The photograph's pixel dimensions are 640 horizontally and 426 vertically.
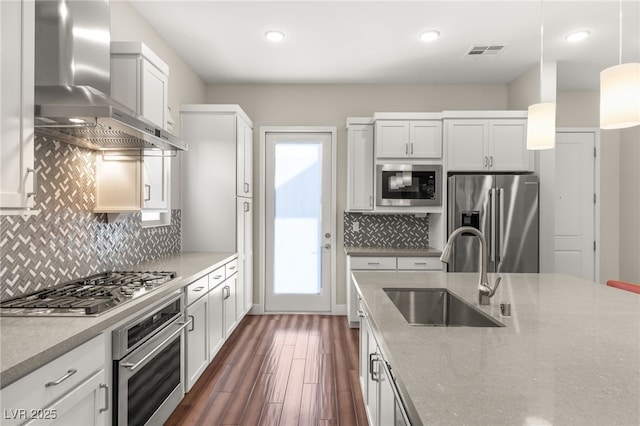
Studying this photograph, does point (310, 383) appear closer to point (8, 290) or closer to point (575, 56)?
point (8, 290)

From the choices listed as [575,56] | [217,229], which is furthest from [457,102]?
[217,229]

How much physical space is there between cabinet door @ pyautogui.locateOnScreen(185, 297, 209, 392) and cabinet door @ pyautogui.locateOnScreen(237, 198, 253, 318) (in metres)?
1.13

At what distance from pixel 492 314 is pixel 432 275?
958 mm

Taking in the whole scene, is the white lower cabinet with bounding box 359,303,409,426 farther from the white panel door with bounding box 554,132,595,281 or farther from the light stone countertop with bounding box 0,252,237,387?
the white panel door with bounding box 554,132,595,281

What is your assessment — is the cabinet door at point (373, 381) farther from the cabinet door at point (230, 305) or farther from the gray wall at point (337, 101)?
the gray wall at point (337, 101)

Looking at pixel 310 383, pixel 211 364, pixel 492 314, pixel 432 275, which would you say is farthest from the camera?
pixel 211 364

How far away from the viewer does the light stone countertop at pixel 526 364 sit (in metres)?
0.82

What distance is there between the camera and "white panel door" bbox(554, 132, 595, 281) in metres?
4.53

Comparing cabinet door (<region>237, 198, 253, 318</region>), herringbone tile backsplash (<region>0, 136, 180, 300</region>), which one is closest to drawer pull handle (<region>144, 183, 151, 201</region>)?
herringbone tile backsplash (<region>0, 136, 180, 300</region>)

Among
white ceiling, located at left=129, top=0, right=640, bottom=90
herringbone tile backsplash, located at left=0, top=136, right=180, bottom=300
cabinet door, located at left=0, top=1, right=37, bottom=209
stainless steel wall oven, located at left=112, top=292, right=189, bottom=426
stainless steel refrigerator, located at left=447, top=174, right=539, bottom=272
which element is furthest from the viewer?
stainless steel refrigerator, located at left=447, top=174, right=539, bottom=272

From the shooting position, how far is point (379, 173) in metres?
4.24

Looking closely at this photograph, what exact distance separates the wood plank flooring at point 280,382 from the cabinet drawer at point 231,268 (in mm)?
720

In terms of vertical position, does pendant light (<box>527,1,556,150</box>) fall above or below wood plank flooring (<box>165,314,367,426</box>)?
above

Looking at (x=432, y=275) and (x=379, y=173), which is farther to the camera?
(x=379, y=173)
